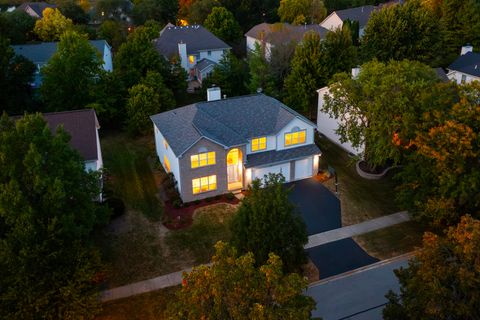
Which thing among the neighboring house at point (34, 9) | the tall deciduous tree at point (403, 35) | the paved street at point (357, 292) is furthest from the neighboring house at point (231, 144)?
the neighboring house at point (34, 9)

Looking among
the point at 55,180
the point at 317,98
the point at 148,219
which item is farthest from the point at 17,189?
the point at 317,98

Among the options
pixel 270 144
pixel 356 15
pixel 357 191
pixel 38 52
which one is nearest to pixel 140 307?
pixel 270 144

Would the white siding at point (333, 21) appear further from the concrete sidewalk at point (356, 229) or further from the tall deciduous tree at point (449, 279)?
the tall deciduous tree at point (449, 279)

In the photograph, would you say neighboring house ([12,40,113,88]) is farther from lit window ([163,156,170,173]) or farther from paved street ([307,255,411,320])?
paved street ([307,255,411,320])

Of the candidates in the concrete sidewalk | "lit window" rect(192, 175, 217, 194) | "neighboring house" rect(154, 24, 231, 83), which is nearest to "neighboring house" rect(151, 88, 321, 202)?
"lit window" rect(192, 175, 217, 194)

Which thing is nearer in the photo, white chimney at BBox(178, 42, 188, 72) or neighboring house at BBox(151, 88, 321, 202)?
neighboring house at BBox(151, 88, 321, 202)

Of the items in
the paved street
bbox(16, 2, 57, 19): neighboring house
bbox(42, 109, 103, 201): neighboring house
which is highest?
bbox(16, 2, 57, 19): neighboring house

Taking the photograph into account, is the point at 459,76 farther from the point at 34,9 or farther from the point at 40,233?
the point at 34,9
